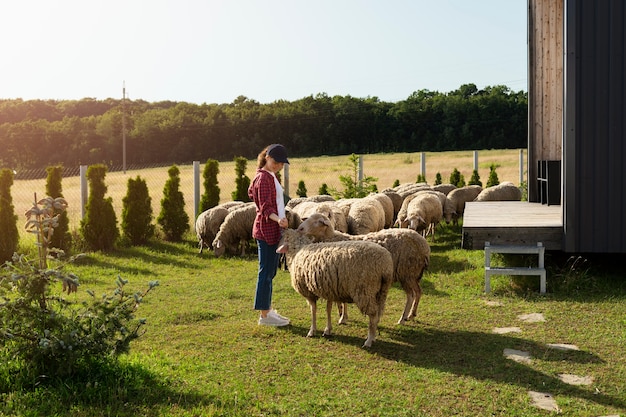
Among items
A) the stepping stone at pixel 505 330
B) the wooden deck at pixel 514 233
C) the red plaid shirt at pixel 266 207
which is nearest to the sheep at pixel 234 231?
the wooden deck at pixel 514 233

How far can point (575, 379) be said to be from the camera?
19.1 ft

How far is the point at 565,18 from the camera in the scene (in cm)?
901

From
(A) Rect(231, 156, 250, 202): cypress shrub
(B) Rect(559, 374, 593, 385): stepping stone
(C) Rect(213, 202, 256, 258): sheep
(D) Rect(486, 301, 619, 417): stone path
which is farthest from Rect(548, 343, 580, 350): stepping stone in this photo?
(A) Rect(231, 156, 250, 202): cypress shrub

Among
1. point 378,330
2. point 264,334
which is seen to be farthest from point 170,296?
point 378,330

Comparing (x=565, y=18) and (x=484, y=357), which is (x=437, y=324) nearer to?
(x=484, y=357)

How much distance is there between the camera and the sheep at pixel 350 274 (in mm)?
6566

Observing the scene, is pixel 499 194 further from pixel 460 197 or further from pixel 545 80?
pixel 545 80

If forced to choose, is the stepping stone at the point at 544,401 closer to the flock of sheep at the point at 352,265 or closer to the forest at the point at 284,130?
the flock of sheep at the point at 352,265

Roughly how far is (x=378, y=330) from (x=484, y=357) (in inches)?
54.2

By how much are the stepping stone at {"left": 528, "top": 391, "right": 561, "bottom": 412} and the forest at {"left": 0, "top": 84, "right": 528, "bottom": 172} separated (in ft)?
152

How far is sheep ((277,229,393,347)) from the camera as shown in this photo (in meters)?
6.57

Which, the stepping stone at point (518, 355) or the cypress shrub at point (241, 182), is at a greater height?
the cypress shrub at point (241, 182)

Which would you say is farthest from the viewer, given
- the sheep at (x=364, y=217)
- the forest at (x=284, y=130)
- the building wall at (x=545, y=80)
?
the forest at (x=284, y=130)

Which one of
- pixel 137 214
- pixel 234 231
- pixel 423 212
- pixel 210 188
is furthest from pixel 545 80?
pixel 137 214
